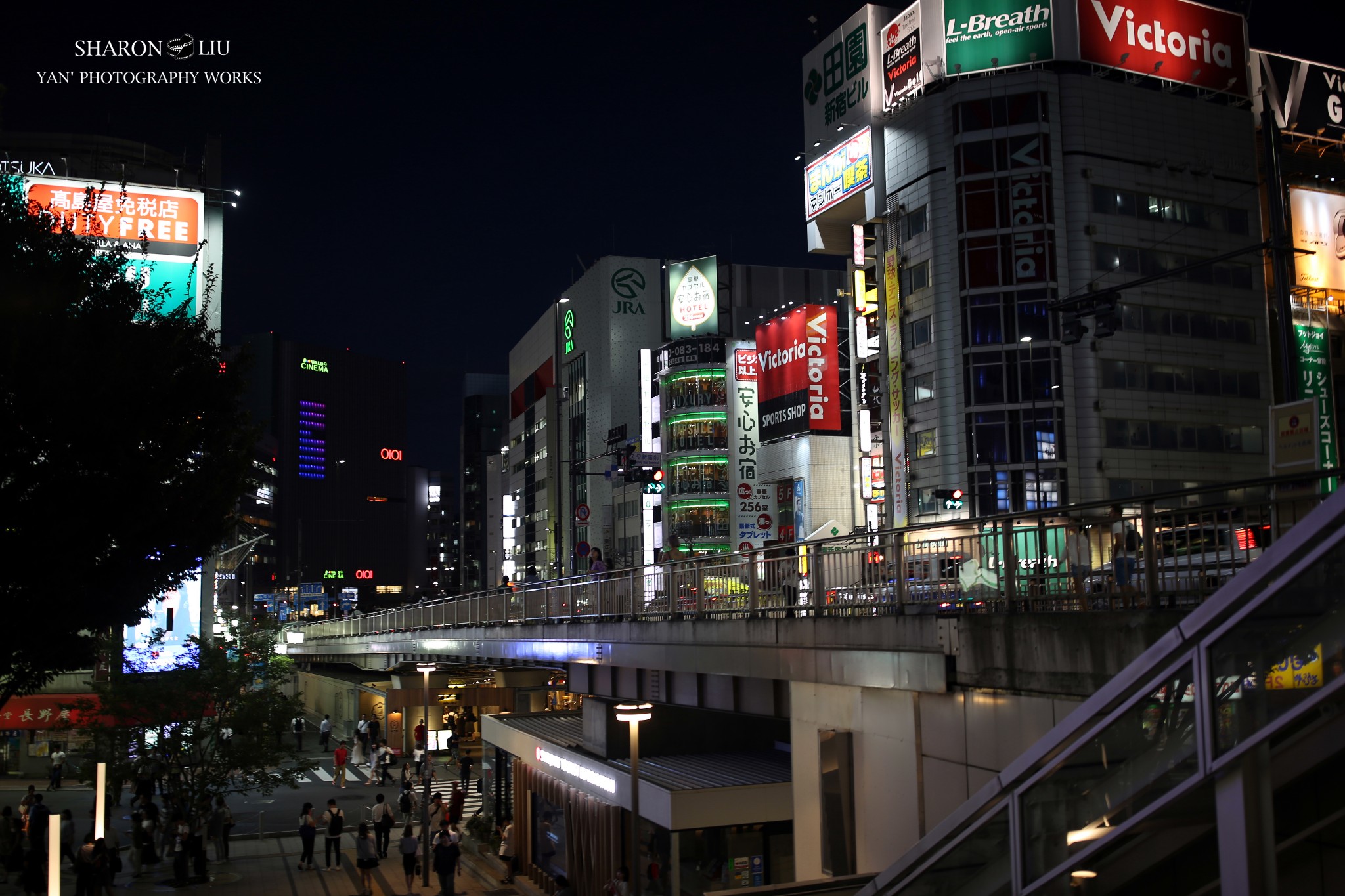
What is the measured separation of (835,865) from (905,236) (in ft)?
123

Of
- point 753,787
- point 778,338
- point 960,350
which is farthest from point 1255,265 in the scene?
point 753,787

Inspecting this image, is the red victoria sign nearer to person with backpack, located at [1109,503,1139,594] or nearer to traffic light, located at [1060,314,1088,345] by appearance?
traffic light, located at [1060,314,1088,345]

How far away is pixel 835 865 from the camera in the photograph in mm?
13211

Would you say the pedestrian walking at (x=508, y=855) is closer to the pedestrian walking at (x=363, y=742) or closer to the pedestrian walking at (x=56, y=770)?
the pedestrian walking at (x=56, y=770)

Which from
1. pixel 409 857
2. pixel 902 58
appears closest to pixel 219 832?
pixel 409 857

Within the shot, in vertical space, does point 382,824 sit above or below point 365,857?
below

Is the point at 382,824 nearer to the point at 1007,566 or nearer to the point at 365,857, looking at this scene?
the point at 365,857

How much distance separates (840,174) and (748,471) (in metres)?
18.5

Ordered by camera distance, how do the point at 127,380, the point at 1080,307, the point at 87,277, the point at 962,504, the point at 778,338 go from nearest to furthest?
1. the point at 127,380
2. the point at 87,277
3. the point at 1080,307
4. the point at 962,504
5. the point at 778,338

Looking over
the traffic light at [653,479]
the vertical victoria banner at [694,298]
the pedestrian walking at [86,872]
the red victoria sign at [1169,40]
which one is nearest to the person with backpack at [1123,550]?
the pedestrian walking at [86,872]

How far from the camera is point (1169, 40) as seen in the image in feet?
158

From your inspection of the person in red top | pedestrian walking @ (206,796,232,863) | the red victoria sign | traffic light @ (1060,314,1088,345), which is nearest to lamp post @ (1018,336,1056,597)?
the red victoria sign

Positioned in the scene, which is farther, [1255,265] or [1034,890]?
[1255,265]

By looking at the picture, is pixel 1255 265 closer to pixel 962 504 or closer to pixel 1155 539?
pixel 962 504
